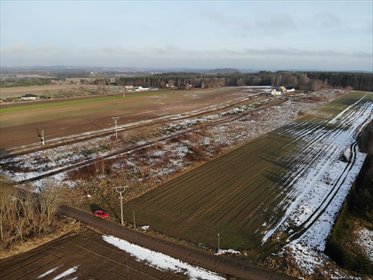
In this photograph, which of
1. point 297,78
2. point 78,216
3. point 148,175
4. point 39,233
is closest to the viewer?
point 39,233

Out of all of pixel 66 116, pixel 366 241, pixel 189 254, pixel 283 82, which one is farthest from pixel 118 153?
pixel 283 82

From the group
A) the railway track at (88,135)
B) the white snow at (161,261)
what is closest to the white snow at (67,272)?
the white snow at (161,261)

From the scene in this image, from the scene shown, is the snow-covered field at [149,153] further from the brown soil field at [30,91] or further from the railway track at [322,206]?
the brown soil field at [30,91]

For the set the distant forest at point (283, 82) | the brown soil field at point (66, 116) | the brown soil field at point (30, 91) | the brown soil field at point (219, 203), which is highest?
the distant forest at point (283, 82)

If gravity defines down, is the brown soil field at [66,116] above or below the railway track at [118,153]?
below

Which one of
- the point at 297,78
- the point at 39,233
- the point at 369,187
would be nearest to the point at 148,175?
the point at 39,233

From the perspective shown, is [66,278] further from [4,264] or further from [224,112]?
[224,112]

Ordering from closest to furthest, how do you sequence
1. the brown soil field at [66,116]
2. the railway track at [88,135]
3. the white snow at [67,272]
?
the white snow at [67,272] → the railway track at [88,135] → the brown soil field at [66,116]
